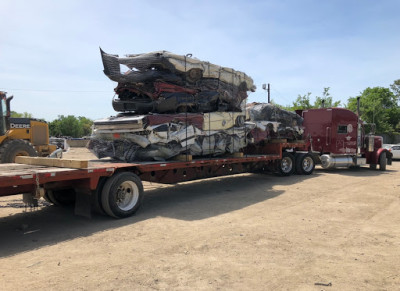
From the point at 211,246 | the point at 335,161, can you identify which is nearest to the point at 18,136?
the point at 211,246

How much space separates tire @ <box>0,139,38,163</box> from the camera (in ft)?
41.1

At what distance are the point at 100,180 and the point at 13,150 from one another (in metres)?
7.62

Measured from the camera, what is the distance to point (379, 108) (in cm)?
4638

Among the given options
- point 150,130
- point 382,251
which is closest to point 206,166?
point 150,130

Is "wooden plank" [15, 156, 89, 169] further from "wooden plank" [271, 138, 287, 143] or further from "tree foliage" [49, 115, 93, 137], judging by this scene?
"tree foliage" [49, 115, 93, 137]

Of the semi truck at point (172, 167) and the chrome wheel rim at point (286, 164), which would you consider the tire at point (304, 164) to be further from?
A: the chrome wheel rim at point (286, 164)

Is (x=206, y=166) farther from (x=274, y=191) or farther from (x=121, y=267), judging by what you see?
(x=121, y=267)

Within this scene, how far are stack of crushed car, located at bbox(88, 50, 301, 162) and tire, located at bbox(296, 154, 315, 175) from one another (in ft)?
17.3

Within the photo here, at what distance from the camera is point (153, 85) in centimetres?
943

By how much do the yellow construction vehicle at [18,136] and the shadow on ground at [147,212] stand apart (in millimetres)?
4573

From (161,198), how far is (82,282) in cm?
550

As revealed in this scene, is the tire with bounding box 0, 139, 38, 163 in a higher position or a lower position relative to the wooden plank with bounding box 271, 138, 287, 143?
lower

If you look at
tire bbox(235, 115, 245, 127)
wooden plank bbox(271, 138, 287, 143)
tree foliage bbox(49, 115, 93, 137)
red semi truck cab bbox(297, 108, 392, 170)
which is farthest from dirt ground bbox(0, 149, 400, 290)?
tree foliage bbox(49, 115, 93, 137)

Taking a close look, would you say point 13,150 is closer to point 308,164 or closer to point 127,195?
point 127,195
